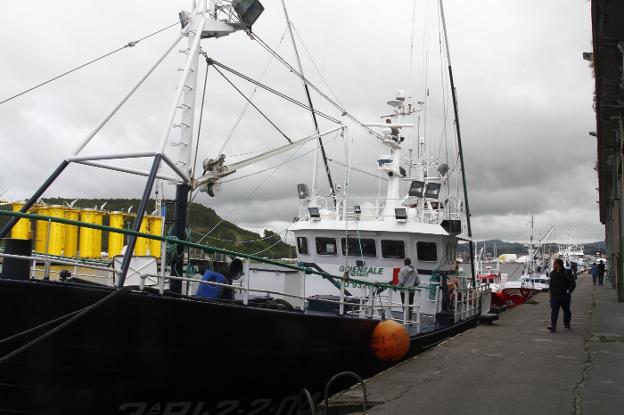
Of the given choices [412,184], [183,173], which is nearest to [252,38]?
[183,173]

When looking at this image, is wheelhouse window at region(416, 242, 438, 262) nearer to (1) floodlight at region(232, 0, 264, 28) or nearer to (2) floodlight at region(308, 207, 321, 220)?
(2) floodlight at region(308, 207, 321, 220)

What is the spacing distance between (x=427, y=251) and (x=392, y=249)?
28.8 inches

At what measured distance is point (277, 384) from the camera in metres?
6.68

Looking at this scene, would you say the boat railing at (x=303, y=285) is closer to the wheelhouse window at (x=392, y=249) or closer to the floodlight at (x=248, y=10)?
the wheelhouse window at (x=392, y=249)

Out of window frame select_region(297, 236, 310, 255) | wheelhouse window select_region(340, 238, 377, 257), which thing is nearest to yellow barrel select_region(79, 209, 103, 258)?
window frame select_region(297, 236, 310, 255)

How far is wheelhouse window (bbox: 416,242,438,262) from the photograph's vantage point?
11.9 metres

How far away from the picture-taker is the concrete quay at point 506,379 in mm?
5605

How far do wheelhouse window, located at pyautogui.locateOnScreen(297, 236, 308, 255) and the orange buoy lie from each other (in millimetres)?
4969

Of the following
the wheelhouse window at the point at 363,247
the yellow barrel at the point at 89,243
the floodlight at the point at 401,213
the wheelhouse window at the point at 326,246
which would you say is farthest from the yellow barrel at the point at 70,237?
the floodlight at the point at 401,213

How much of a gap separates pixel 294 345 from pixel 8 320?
3.15m

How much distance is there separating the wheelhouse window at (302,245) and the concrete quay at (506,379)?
3993mm

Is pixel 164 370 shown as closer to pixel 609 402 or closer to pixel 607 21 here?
pixel 609 402

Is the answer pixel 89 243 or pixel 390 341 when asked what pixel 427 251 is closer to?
pixel 390 341

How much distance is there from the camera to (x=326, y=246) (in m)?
12.6
